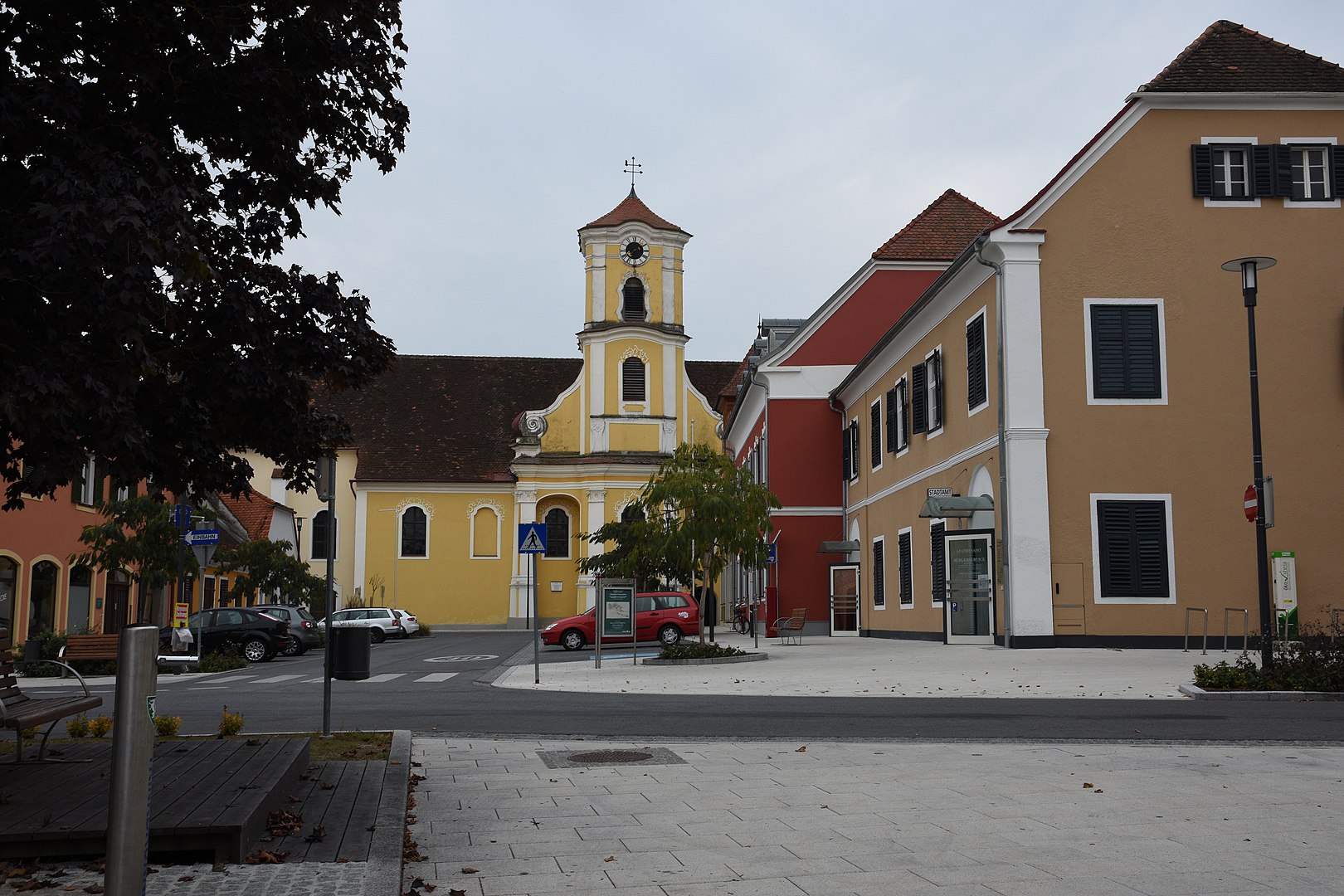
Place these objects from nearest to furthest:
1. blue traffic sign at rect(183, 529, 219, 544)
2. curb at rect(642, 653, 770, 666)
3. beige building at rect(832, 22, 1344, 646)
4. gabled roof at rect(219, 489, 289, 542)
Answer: beige building at rect(832, 22, 1344, 646), curb at rect(642, 653, 770, 666), blue traffic sign at rect(183, 529, 219, 544), gabled roof at rect(219, 489, 289, 542)

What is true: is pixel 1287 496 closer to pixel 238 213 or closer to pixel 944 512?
pixel 944 512

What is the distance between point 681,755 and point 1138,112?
754 inches

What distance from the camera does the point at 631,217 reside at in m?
62.5

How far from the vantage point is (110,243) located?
6254mm

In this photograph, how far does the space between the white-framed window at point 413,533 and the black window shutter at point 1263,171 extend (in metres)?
47.0

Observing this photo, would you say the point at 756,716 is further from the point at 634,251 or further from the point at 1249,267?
the point at 634,251

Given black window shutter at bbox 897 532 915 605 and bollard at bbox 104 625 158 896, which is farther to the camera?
black window shutter at bbox 897 532 915 605

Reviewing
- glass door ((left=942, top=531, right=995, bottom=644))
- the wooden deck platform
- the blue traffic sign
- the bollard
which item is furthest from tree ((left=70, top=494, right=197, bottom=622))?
the bollard

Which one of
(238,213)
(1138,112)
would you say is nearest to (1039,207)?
(1138,112)

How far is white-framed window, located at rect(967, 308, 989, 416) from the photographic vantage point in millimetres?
25266

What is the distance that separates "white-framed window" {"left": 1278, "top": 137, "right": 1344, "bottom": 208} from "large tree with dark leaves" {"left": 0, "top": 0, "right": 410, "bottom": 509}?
842 inches

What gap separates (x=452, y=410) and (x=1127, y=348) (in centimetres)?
4903

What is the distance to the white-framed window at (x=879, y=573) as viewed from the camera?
34625 mm

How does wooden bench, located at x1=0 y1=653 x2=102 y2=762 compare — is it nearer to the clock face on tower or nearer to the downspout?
the downspout
